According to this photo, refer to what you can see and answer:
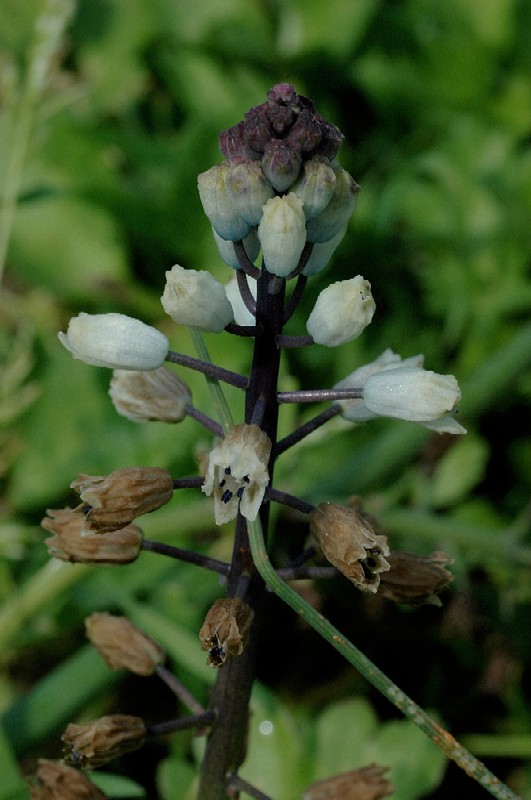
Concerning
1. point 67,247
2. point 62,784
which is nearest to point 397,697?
point 62,784

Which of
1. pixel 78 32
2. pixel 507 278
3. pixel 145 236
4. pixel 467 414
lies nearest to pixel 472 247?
pixel 507 278

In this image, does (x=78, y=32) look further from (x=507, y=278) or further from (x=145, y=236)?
(x=507, y=278)

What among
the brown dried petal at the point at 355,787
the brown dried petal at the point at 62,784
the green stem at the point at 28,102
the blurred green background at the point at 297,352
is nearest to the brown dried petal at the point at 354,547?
the brown dried petal at the point at 355,787

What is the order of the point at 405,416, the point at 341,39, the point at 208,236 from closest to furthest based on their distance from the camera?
the point at 405,416
the point at 208,236
the point at 341,39

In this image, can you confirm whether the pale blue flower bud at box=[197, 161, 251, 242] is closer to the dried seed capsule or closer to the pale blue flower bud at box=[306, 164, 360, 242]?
the pale blue flower bud at box=[306, 164, 360, 242]

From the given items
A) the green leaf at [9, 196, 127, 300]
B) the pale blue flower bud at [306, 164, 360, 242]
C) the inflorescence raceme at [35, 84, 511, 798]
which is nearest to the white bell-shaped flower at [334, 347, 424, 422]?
the inflorescence raceme at [35, 84, 511, 798]

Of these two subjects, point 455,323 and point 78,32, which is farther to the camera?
point 78,32

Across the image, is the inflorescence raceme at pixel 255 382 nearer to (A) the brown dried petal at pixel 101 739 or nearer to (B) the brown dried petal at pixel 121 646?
(A) the brown dried petal at pixel 101 739

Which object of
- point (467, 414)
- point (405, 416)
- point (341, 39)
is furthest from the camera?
point (341, 39)
